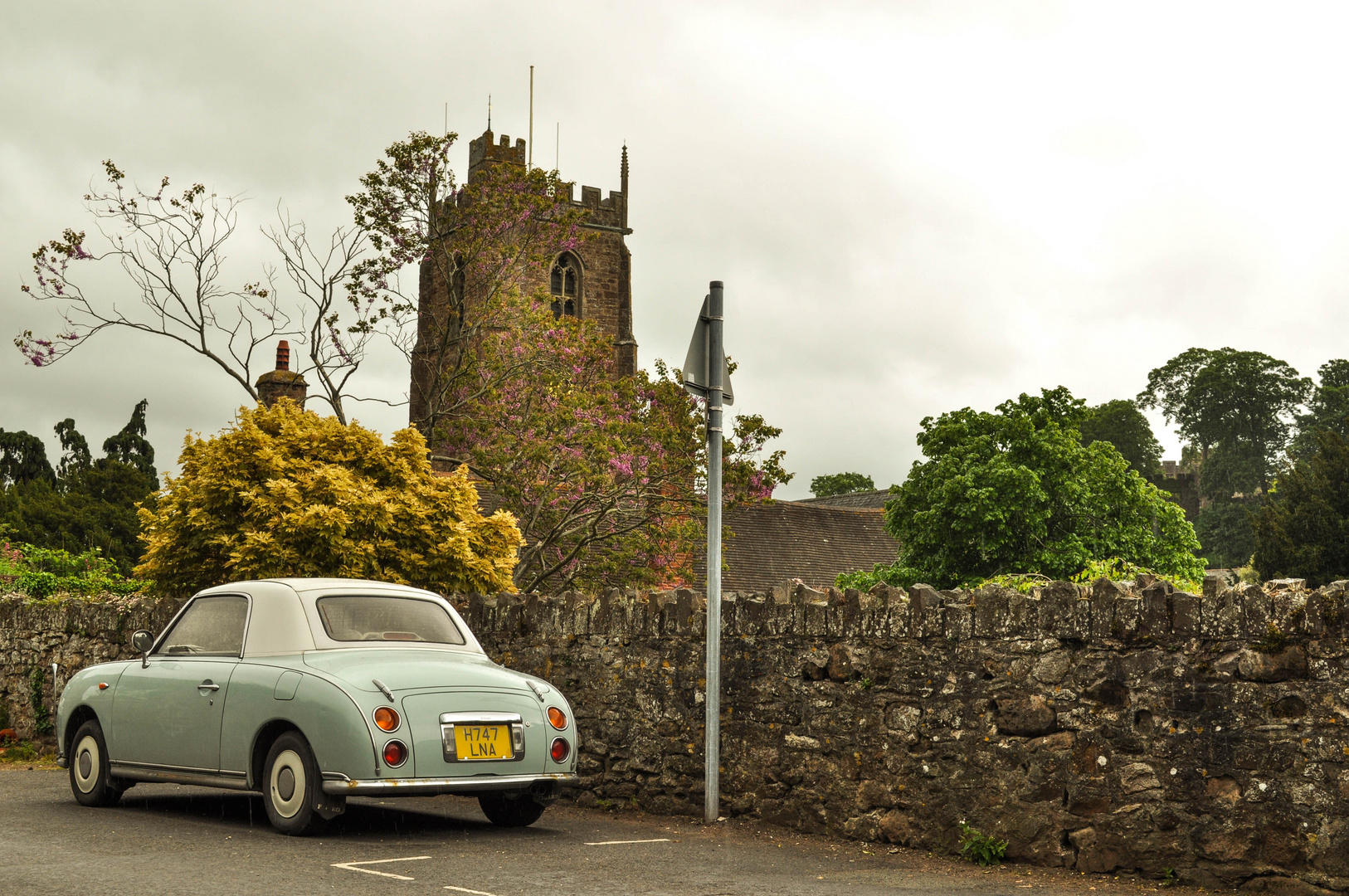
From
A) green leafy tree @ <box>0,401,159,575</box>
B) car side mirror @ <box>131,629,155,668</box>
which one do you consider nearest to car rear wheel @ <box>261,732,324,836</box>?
car side mirror @ <box>131,629,155,668</box>

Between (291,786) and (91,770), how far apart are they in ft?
7.76

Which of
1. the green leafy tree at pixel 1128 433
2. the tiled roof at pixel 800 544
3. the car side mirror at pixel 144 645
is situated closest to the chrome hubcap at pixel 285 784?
the car side mirror at pixel 144 645

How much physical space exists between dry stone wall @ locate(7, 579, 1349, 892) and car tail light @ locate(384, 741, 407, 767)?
7.99 feet

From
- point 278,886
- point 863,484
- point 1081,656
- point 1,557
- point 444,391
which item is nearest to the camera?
point 278,886

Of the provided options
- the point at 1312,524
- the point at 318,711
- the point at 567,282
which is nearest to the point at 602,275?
the point at 567,282

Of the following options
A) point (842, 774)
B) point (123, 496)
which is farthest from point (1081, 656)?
point (123, 496)

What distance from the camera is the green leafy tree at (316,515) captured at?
499 inches

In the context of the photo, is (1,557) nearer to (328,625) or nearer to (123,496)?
(328,625)

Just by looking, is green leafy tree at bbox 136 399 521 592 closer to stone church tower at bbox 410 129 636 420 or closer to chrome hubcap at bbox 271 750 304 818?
chrome hubcap at bbox 271 750 304 818

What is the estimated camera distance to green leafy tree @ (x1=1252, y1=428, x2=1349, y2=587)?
157ft

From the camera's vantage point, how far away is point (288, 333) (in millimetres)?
21688

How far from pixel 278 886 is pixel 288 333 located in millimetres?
16976

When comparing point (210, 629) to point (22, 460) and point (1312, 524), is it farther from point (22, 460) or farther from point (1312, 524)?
point (22, 460)

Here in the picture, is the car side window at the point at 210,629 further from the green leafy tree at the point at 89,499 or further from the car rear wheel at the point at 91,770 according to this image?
the green leafy tree at the point at 89,499
